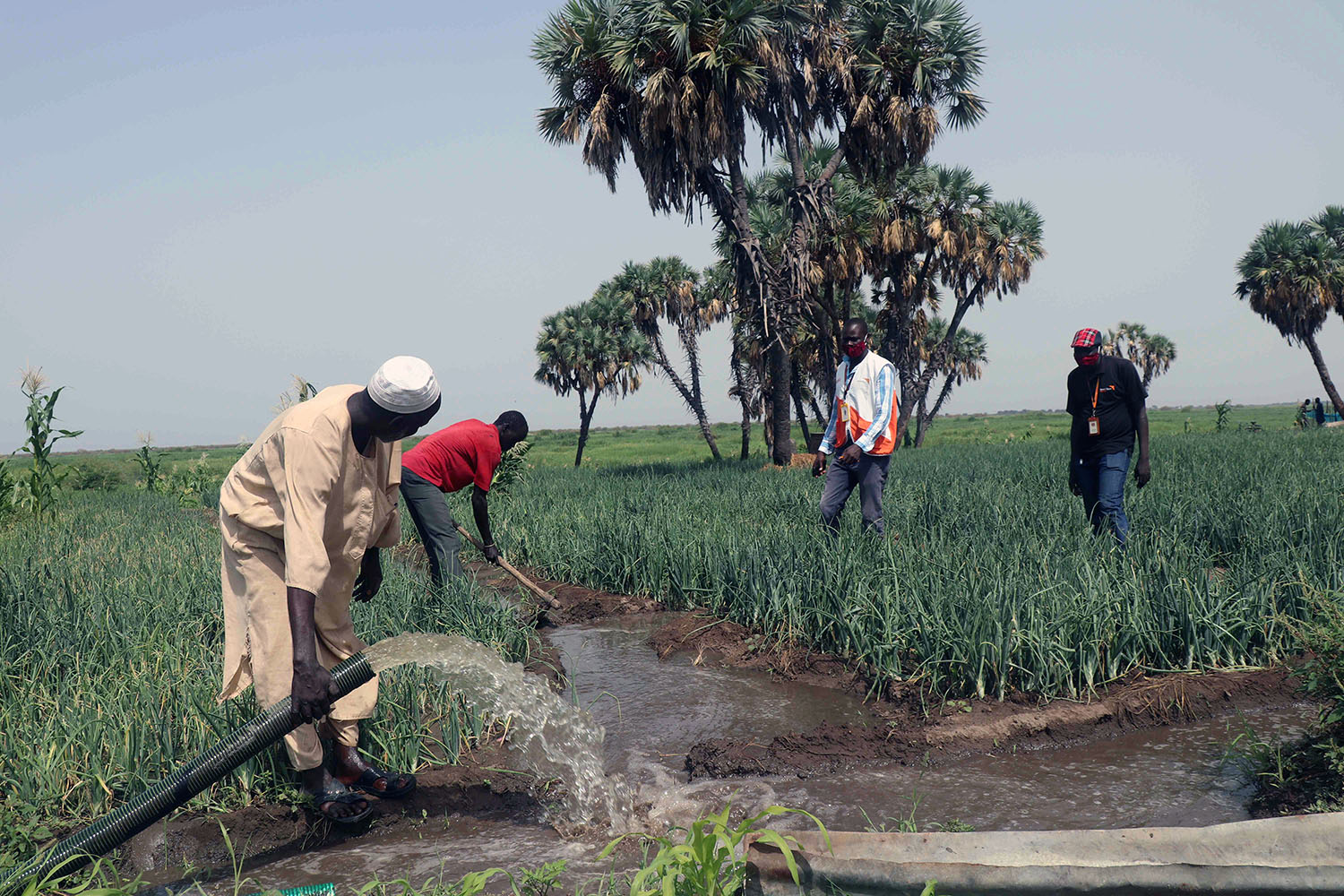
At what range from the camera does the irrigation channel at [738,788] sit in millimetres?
2836

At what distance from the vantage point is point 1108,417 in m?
5.86

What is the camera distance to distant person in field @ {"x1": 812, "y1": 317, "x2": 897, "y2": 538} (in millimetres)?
6125

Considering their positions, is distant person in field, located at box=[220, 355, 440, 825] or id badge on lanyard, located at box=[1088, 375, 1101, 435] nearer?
distant person in field, located at box=[220, 355, 440, 825]

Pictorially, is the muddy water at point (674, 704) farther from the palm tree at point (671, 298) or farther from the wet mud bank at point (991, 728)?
the palm tree at point (671, 298)

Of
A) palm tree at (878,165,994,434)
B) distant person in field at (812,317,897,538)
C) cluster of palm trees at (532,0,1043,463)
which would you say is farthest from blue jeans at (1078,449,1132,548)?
palm tree at (878,165,994,434)

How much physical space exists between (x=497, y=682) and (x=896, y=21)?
1798 cm

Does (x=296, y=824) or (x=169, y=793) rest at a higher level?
(x=169, y=793)

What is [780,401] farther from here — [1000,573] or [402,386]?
A: [402,386]

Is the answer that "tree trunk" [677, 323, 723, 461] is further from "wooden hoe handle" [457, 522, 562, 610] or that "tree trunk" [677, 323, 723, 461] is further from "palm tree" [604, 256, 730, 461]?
"wooden hoe handle" [457, 522, 562, 610]

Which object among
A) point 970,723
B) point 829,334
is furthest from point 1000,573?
point 829,334

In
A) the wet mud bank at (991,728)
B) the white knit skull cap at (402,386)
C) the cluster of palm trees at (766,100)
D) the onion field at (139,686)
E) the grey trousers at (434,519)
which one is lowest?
the wet mud bank at (991,728)

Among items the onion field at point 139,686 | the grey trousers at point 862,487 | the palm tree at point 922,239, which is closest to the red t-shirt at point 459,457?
the onion field at point 139,686

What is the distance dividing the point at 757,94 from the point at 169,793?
15903 mm

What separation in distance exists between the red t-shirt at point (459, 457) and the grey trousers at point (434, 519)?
0.07 meters
